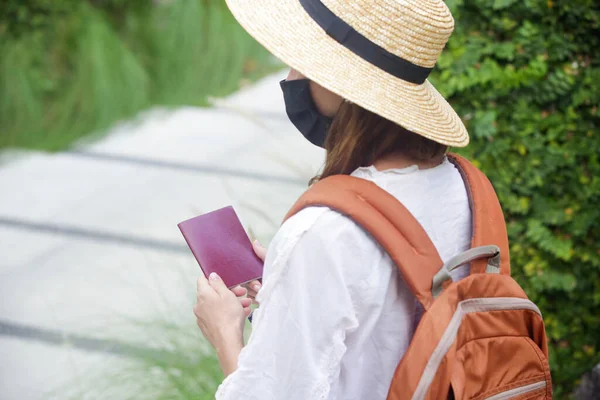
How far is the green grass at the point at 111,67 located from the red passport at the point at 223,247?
3.75m

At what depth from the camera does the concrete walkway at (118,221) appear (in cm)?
325

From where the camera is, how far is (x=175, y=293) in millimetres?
3707

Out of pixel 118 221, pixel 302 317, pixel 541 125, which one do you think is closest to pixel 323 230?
pixel 302 317

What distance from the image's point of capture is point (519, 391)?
1.47 metres

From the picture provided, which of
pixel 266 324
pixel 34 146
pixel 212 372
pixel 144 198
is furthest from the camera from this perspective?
pixel 34 146

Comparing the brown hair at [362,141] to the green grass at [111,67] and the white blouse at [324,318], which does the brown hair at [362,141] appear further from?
the green grass at [111,67]

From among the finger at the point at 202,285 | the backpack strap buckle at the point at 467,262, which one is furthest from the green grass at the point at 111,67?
the backpack strap buckle at the point at 467,262

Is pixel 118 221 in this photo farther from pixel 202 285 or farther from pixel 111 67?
pixel 202 285

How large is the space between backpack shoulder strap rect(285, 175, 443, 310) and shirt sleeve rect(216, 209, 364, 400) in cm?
3

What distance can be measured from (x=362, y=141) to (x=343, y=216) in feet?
0.67

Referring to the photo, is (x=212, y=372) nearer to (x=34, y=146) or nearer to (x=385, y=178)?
(x=385, y=178)

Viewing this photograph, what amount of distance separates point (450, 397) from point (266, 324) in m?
0.36

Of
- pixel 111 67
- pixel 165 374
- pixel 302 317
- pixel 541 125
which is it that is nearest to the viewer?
pixel 302 317

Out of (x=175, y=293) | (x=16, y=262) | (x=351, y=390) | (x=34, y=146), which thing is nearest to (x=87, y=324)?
(x=175, y=293)
